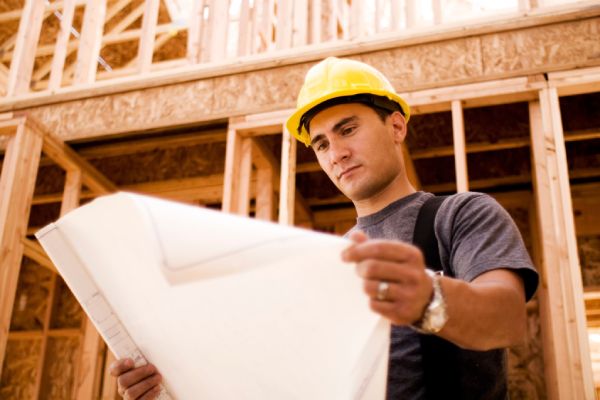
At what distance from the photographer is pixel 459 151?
3.21m

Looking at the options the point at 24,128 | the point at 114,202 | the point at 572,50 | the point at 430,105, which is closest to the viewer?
the point at 114,202

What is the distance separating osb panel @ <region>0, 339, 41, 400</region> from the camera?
258 inches

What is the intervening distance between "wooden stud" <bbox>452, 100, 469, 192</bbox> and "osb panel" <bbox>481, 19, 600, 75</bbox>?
29 cm

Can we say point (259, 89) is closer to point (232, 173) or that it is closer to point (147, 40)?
point (232, 173)

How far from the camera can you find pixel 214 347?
103cm

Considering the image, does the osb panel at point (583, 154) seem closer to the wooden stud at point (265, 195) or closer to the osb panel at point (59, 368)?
the wooden stud at point (265, 195)

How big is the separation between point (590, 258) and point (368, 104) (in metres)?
4.07

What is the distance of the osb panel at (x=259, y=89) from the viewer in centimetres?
379

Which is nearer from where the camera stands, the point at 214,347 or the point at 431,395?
the point at 214,347

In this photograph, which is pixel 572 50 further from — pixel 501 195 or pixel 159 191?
pixel 159 191

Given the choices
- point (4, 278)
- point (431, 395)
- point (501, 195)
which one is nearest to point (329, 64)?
point (431, 395)

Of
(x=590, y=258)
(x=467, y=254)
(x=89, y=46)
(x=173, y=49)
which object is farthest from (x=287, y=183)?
(x=173, y=49)

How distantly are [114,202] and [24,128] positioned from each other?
348cm

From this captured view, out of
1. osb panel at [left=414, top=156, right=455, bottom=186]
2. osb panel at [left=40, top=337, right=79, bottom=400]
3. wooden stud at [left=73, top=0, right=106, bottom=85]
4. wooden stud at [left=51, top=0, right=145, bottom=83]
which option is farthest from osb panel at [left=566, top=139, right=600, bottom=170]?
wooden stud at [left=51, top=0, right=145, bottom=83]
